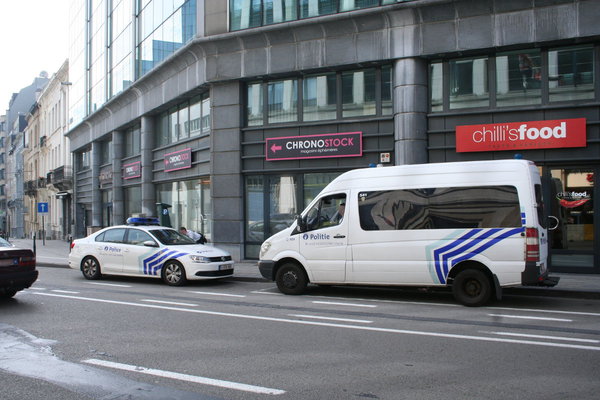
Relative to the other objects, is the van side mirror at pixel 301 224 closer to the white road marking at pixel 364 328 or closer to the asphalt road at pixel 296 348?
the asphalt road at pixel 296 348

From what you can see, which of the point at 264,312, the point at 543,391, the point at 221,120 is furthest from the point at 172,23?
the point at 543,391

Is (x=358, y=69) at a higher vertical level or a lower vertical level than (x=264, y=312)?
higher

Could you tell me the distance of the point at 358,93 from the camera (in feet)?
56.2

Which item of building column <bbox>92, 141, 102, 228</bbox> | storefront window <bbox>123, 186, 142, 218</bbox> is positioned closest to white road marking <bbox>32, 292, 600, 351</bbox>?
storefront window <bbox>123, 186, 142, 218</bbox>

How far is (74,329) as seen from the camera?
7.83 metres

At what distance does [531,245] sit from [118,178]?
79.1 feet

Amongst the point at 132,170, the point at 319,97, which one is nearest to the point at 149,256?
the point at 319,97

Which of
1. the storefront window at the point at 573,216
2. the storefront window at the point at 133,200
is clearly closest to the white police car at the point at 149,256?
the storefront window at the point at 573,216

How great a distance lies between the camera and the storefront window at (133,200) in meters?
27.1

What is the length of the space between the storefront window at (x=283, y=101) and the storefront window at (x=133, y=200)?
11.1 meters

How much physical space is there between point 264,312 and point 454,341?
342cm

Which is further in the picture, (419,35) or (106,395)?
(419,35)

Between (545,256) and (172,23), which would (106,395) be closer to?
(545,256)

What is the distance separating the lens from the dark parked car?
10.0m
